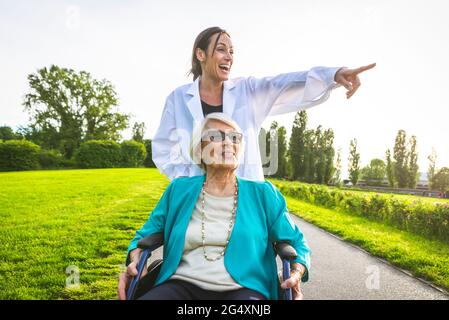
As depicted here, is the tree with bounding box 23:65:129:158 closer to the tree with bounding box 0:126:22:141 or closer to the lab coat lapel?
the tree with bounding box 0:126:22:141

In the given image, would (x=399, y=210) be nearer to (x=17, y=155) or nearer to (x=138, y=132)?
(x=17, y=155)

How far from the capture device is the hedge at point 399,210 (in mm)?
6797

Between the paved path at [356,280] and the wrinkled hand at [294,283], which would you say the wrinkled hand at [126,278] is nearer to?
the wrinkled hand at [294,283]

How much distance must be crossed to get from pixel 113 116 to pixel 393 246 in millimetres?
42940

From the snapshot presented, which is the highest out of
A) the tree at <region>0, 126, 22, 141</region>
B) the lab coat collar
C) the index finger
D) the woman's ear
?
the tree at <region>0, 126, 22, 141</region>

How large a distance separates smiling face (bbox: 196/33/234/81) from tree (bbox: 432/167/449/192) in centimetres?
3695

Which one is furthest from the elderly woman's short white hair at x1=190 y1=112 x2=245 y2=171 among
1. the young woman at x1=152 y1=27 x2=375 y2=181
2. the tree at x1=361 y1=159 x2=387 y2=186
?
the tree at x1=361 y1=159 x2=387 y2=186

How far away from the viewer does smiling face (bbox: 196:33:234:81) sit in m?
2.65

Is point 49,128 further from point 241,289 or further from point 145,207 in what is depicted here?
point 241,289

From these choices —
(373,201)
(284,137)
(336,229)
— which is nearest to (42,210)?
(336,229)

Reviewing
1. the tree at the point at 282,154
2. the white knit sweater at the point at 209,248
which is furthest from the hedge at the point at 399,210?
the tree at the point at 282,154

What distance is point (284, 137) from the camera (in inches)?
1331

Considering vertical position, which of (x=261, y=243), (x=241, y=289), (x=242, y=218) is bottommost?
(x=241, y=289)

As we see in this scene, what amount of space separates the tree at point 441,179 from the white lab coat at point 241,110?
36654 millimetres
